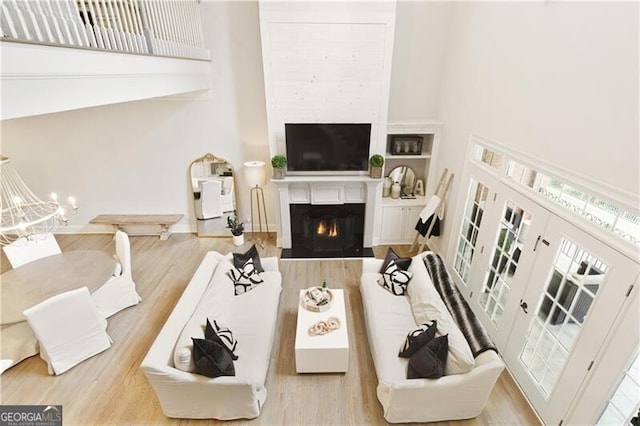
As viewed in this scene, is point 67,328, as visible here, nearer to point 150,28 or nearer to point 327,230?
point 150,28

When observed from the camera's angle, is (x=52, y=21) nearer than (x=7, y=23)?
No

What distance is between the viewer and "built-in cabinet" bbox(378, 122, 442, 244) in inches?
190

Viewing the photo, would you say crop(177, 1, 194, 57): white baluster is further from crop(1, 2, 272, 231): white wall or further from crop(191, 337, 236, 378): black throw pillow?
crop(191, 337, 236, 378): black throw pillow

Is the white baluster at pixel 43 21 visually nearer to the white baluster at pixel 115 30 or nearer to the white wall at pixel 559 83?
the white baluster at pixel 115 30

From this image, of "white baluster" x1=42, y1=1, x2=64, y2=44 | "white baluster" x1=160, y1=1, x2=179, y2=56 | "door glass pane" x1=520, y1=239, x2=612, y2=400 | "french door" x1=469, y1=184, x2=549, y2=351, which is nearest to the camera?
"white baluster" x1=42, y1=1, x2=64, y2=44

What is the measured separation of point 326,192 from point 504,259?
8.67 feet

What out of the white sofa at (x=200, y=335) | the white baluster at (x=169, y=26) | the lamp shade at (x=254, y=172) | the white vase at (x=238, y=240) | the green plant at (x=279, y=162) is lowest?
the white vase at (x=238, y=240)

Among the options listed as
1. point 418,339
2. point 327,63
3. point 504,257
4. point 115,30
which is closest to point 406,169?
point 327,63

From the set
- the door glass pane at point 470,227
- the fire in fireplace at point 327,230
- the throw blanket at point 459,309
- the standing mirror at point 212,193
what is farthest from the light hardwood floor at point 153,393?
the standing mirror at point 212,193

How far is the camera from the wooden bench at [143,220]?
5.42 metres

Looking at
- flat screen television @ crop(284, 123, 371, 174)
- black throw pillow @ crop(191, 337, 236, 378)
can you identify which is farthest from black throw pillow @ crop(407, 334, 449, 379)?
flat screen television @ crop(284, 123, 371, 174)

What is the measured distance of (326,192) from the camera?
4949mm

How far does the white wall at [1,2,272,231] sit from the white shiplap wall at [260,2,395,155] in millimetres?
604

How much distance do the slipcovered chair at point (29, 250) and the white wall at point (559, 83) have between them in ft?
17.5
